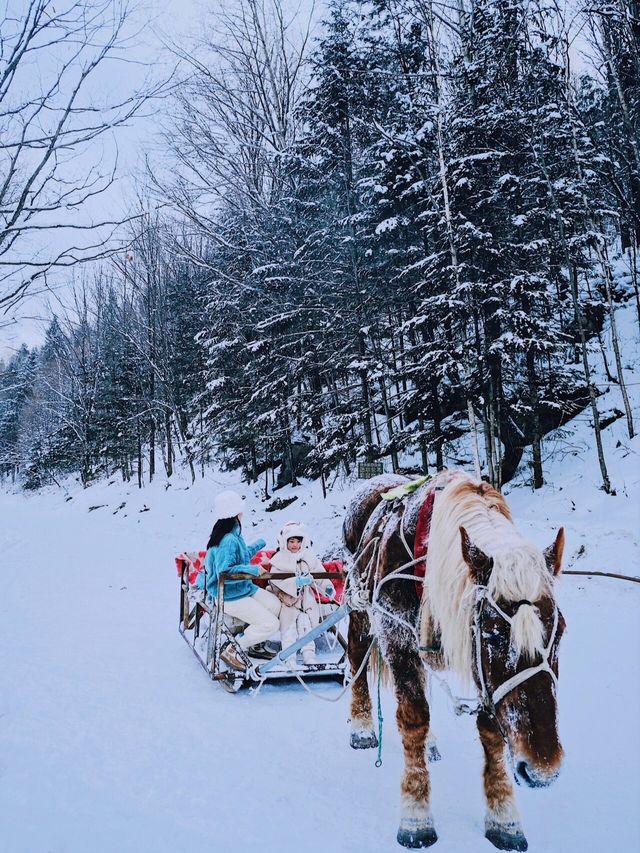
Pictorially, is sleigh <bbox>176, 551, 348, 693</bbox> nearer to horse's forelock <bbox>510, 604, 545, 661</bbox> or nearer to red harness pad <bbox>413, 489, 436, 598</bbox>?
red harness pad <bbox>413, 489, 436, 598</bbox>

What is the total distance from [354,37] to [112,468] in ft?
107

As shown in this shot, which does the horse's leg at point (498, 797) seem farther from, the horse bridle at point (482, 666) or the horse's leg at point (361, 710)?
the horse's leg at point (361, 710)

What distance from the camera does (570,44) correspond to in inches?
376

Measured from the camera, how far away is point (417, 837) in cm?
257

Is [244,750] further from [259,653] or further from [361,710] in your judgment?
[259,653]

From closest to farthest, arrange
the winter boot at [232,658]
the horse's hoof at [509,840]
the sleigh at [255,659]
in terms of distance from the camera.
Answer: the horse's hoof at [509,840] < the sleigh at [255,659] < the winter boot at [232,658]

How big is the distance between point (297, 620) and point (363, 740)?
153cm

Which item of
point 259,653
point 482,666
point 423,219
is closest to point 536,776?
point 482,666

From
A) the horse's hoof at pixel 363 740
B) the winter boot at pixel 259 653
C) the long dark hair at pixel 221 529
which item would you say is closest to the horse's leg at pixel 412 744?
the horse's hoof at pixel 363 740

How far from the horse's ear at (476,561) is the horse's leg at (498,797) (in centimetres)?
80

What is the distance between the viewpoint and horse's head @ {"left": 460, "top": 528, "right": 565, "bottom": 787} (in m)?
2.00

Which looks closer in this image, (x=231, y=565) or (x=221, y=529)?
(x=231, y=565)

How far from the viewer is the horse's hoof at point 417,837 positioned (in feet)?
8.41

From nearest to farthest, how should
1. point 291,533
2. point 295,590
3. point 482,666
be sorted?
point 482,666 → point 295,590 → point 291,533
